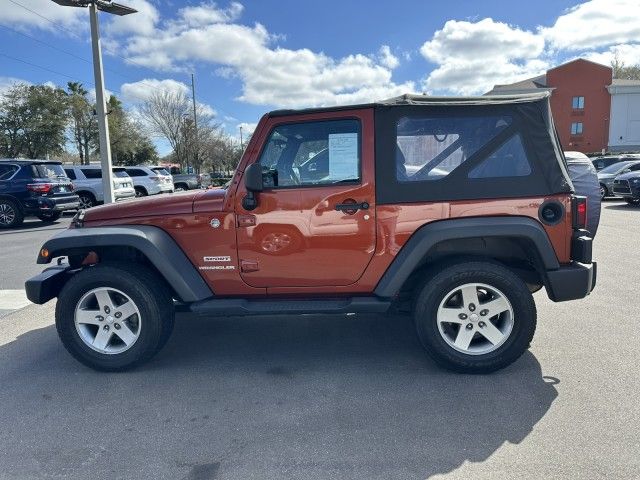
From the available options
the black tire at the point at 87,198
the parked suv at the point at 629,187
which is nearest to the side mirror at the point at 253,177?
the parked suv at the point at 629,187

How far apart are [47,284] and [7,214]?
10.8 m

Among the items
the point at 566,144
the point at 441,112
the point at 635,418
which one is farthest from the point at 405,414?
the point at 566,144

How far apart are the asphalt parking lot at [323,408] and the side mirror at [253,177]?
4.86 ft

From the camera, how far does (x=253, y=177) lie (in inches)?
129

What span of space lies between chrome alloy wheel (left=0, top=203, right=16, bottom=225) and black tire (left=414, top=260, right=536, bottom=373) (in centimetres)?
1297

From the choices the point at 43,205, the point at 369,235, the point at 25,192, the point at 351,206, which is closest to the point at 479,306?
the point at 369,235

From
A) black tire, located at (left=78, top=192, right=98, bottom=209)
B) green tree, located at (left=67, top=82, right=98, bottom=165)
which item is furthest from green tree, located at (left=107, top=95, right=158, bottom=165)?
black tire, located at (left=78, top=192, right=98, bottom=209)

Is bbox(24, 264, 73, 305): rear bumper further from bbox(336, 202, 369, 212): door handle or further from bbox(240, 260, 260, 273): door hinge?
bbox(336, 202, 369, 212): door handle

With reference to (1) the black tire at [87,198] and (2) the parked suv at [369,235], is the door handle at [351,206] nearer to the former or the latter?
(2) the parked suv at [369,235]

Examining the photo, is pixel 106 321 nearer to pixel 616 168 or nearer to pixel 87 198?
pixel 87 198

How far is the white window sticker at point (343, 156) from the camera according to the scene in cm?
339

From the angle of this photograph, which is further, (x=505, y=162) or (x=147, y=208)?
(x=147, y=208)

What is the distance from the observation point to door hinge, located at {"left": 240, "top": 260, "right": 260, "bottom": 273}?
11.6 ft

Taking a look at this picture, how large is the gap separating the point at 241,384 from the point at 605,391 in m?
2.60
